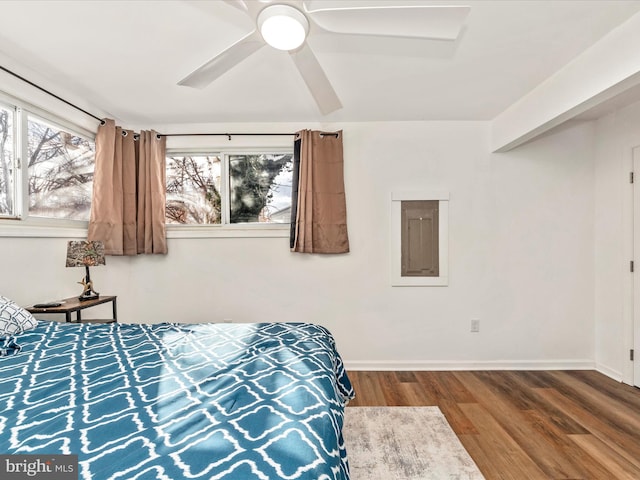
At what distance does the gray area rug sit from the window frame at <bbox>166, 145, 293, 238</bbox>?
1797 millimetres

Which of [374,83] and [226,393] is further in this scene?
[374,83]

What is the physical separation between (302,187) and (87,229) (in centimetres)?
201

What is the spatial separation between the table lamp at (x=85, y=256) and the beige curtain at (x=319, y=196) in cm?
163

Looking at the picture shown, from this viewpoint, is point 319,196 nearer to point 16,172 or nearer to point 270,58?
point 270,58

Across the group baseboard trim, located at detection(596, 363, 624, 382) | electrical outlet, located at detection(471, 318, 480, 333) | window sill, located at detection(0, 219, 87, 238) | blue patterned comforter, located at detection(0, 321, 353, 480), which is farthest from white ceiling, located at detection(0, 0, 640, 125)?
baseboard trim, located at detection(596, 363, 624, 382)

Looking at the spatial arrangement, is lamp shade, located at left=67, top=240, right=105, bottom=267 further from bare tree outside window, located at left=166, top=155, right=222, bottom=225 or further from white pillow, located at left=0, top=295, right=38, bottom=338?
bare tree outside window, located at left=166, top=155, right=222, bottom=225

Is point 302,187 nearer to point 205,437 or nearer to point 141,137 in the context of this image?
point 141,137

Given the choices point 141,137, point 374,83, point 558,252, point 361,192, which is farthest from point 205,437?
point 558,252

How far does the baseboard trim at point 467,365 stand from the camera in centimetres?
328

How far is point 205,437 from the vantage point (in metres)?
0.91

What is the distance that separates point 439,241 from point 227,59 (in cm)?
253

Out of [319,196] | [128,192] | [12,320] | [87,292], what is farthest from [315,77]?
[87,292]

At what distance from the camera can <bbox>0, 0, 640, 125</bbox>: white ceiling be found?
5.70 ft

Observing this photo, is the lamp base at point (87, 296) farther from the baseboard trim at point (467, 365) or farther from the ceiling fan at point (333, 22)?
the baseboard trim at point (467, 365)
